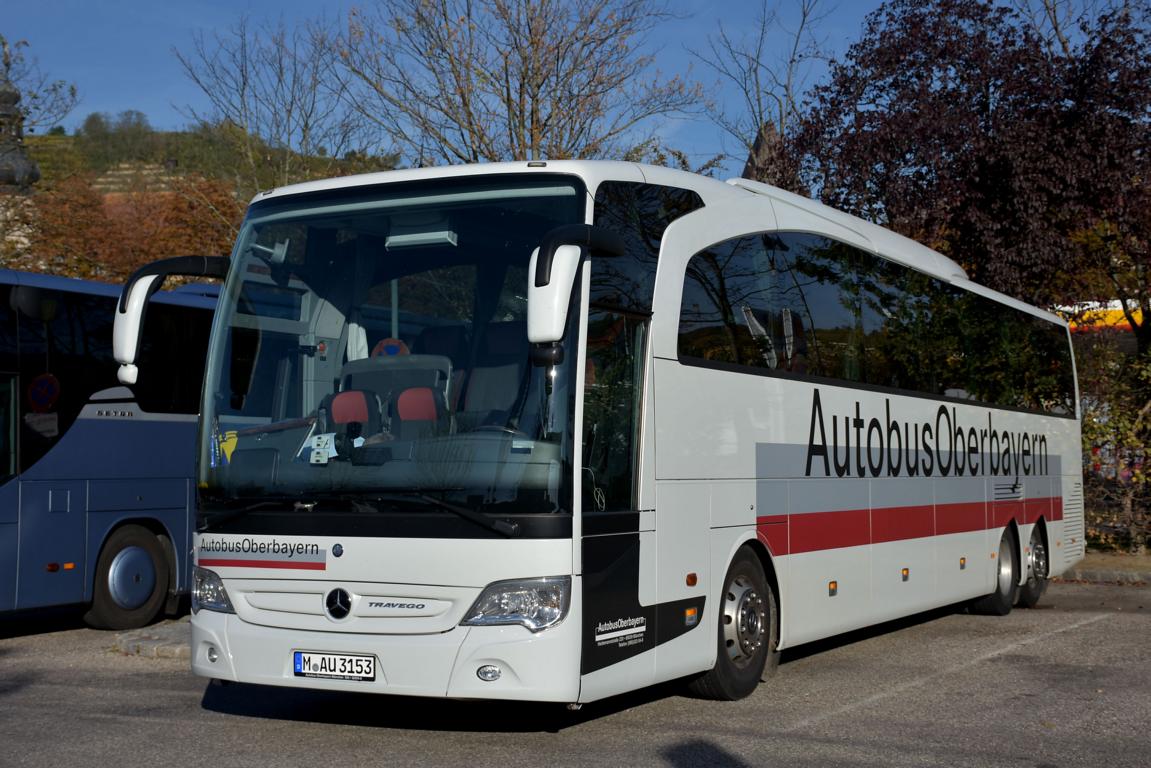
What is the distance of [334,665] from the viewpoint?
7566 millimetres

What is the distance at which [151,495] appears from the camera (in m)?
13.9

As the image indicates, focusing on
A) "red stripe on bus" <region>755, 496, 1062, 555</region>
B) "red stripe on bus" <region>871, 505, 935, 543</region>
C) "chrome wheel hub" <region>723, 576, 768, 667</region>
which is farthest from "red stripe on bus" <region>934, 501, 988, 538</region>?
"chrome wheel hub" <region>723, 576, 768, 667</region>

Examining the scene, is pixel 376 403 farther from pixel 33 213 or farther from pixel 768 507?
pixel 33 213

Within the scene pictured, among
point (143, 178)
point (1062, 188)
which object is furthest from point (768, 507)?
point (143, 178)

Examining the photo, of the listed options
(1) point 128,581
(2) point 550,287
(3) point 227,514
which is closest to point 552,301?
(2) point 550,287

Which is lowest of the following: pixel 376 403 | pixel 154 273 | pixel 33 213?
pixel 376 403

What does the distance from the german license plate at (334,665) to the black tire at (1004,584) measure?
948 cm

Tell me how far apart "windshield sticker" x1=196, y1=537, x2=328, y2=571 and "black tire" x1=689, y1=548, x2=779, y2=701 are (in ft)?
9.06

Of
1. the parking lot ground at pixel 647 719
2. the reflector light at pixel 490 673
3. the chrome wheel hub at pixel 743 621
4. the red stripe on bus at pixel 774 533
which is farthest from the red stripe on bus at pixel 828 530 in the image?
the reflector light at pixel 490 673

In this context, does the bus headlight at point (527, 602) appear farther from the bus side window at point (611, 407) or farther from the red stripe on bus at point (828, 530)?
the red stripe on bus at point (828, 530)

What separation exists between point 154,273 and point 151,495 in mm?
6058

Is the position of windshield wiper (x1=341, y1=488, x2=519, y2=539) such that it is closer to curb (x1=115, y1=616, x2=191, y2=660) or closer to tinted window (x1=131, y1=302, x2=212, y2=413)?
curb (x1=115, y1=616, x2=191, y2=660)

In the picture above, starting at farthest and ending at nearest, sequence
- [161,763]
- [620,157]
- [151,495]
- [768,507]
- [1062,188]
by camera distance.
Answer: [620,157] < [1062,188] < [151,495] < [768,507] < [161,763]

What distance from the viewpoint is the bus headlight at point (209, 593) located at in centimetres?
805
